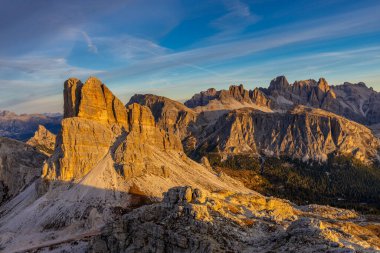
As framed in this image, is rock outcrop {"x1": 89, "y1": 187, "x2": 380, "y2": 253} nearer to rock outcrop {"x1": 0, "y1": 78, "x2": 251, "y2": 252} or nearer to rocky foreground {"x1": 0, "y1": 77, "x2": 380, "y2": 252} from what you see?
rocky foreground {"x1": 0, "y1": 77, "x2": 380, "y2": 252}

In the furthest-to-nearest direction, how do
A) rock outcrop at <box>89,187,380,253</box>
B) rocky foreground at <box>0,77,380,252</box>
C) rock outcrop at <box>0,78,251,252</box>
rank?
rock outcrop at <box>0,78,251,252</box>
rocky foreground at <box>0,77,380,252</box>
rock outcrop at <box>89,187,380,253</box>

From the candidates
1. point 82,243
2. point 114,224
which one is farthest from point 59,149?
point 114,224

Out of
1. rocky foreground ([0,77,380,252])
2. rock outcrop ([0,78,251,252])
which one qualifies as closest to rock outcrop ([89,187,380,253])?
rocky foreground ([0,77,380,252])

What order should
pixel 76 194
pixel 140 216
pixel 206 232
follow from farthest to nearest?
pixel 76 194 < pixel 140 216 < pixel 206 232

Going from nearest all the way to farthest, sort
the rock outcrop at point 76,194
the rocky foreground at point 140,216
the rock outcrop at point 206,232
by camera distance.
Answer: the rock outcrop at point 206,232, the rocky foreground at point 140,216, the rock outcrop at point 76,194

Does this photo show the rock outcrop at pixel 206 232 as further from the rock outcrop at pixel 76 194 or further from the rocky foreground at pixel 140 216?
the rock outcrop at pixel 76 194

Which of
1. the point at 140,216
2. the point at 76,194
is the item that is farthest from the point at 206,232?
the point at 76,194

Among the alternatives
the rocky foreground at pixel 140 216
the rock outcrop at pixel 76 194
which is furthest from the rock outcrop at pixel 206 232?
the rock outcrop at pixel 76 194

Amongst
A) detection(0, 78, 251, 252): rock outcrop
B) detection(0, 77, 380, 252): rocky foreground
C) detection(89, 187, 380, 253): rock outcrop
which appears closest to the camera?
detection(89, 187, 380, 253): rock outcrop

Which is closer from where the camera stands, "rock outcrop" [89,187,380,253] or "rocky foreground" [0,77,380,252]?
"rock outcrop" [89,187,380,253]

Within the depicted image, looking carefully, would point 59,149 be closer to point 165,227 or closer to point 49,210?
point 49,210

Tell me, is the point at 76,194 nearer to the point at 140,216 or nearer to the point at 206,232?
the point at 140,216

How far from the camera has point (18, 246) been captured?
14288 centimetres

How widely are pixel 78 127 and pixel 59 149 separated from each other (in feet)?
46.9
